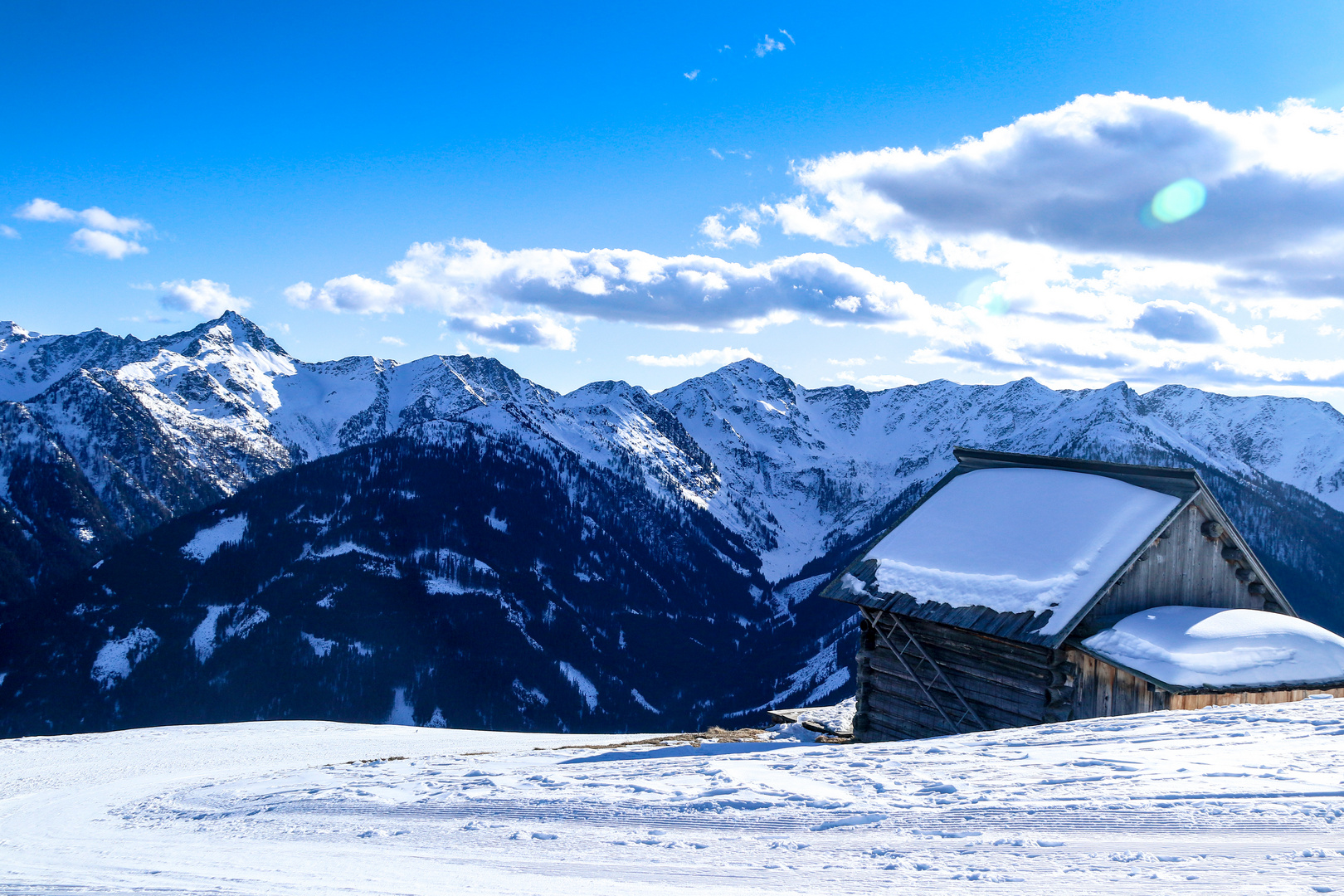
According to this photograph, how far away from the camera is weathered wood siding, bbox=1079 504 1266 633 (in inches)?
611

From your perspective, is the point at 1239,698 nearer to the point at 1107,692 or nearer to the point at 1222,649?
the point at 1222,649

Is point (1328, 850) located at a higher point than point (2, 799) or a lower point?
higher

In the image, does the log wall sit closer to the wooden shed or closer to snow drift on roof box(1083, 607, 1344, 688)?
the wooden shed

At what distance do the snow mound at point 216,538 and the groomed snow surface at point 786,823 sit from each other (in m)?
155

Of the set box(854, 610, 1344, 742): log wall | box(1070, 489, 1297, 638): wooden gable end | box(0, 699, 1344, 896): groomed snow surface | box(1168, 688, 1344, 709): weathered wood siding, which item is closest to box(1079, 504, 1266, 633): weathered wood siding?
box(1070, 489, 1297, 638): wooden gable end

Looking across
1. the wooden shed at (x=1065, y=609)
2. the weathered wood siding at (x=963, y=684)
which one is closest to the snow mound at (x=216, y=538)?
the weathered wood siding at (x=963, y=684)

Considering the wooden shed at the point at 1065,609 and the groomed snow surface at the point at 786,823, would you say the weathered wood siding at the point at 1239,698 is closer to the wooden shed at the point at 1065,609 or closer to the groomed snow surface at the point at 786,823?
the wooden shed at the point at 1065,609

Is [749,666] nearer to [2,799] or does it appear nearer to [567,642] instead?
[567,642]

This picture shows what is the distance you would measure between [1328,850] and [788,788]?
4.78 m

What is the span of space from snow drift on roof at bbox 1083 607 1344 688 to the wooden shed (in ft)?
0.09

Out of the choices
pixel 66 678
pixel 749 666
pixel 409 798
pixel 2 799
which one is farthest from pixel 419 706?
pixel 409 798

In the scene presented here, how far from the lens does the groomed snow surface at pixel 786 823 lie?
5949 millimetres

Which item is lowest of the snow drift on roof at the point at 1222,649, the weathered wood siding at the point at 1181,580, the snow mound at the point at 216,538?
the snow mound at the point at 216,538

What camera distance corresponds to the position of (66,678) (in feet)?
408
